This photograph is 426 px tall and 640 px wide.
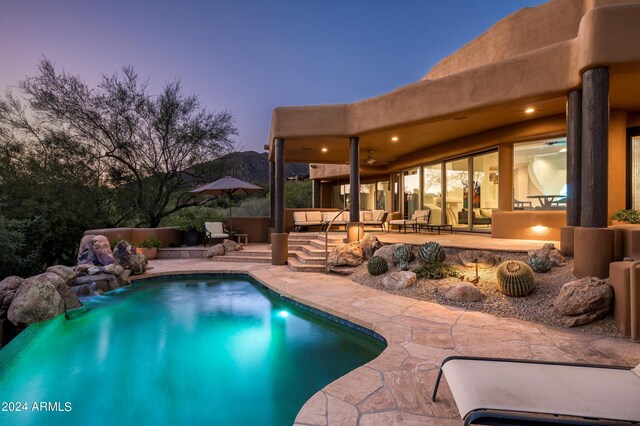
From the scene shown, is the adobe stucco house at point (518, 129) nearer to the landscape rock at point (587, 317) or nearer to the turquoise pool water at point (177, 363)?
the landscape rock at point (587, 317)

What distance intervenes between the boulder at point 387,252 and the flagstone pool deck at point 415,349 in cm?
119

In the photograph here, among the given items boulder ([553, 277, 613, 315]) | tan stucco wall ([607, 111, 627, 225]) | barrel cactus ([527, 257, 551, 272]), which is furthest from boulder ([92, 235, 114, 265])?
tan stucco wall ([607, 111, 627, 225])

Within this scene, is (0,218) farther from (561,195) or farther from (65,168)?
(561,195)

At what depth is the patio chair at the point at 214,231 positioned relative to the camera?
1142 cm

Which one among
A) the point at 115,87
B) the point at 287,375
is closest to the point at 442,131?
the point at 287,375

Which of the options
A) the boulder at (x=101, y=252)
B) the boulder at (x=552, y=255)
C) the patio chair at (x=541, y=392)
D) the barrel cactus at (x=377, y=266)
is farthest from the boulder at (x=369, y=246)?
the boulder at (x=101, y=252)

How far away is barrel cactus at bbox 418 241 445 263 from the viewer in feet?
20.4

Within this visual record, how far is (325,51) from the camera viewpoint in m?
30.8

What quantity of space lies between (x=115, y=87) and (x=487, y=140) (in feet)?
47.0

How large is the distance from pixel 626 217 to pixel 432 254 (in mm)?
4463

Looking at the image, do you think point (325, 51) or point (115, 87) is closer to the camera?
point (115, 87)

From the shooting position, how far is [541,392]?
1.84m

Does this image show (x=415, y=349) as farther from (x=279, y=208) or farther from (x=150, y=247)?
(x=150, y=247)

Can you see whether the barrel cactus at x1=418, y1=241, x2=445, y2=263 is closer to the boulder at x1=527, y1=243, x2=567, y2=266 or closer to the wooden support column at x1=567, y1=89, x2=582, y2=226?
the boulder at x1=527, y1=243, x2=567, y2=266
